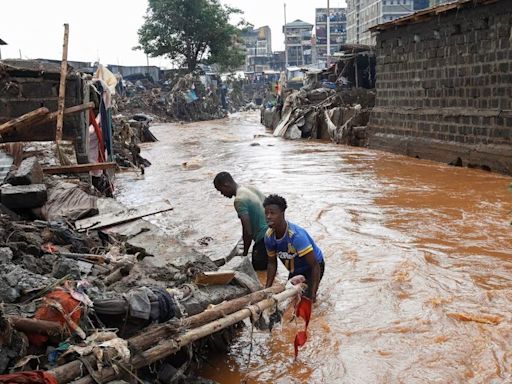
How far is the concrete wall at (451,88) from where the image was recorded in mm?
12648

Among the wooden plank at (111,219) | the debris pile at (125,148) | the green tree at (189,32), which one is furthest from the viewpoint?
the green tree at (189,32)

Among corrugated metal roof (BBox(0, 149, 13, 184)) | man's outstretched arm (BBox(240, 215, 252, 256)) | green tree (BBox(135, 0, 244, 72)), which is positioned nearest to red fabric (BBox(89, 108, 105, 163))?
corrugated metal roof (BBox(0, 149, 13, 184))

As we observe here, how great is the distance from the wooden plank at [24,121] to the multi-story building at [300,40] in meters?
67.5

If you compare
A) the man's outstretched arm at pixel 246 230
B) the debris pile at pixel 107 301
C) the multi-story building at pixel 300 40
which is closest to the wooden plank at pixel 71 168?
the debris pile at pixel 107 301

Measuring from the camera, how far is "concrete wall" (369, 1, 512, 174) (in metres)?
12.6

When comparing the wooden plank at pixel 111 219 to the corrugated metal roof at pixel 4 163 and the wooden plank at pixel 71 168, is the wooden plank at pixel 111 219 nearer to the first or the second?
the wooden plank at pixel 71 168

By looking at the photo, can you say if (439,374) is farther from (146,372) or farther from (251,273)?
(146,372)

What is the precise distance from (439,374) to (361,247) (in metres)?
3.45

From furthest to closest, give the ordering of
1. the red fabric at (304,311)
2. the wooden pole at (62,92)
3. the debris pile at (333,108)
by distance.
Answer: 1. the debris pile at (333,108)
2. the wooden pole at (62,92)
3. the red fabric at (304,311)

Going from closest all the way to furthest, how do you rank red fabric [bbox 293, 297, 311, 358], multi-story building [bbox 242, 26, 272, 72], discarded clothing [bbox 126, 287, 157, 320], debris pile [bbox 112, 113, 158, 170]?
1. discarded clothing [bbox 126, 287, 157, 320]
2. red fabric [bbox 293, 297, 311, 358]
3. debris pile [bbox 112, 113, 158, 170]
4. multi-story building [bbox 242, 26, 272, 72]

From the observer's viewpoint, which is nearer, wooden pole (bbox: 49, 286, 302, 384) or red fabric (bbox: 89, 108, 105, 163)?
wooden pole (bbox: 49, 286, 302, 384)

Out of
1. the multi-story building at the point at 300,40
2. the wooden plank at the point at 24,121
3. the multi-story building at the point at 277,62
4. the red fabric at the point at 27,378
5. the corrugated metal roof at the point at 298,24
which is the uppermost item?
the corrugated metal roof at the point at 298,24

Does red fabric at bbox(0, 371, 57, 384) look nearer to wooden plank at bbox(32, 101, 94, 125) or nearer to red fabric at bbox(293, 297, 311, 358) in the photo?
red fabric at bbox(293, 297, 311, 358)

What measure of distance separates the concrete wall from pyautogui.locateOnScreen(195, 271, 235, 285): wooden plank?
32.3 ft
